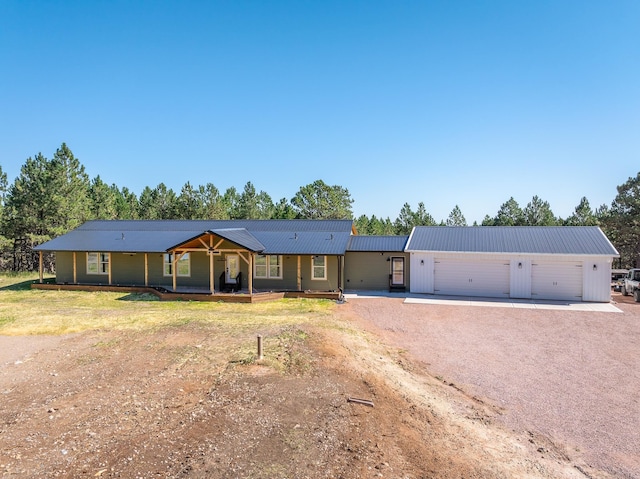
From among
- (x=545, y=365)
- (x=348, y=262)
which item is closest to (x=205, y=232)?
(x=348, y=262)

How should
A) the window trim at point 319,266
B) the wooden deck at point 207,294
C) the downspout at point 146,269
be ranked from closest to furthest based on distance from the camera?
the wooden deck at point 207,294, the window trim at point 319,266, the downspout at point 146,269

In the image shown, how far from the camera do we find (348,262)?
22609 mm

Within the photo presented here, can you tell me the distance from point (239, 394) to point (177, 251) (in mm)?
14315

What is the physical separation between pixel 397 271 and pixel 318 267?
4348 millimetres

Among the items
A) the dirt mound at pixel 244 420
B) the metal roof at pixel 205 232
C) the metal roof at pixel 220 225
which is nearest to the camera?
the dirt mound at pixel 244 420

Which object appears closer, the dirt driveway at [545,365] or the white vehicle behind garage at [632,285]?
the dirt driveway at [545,365]

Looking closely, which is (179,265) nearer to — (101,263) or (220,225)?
(220,225)

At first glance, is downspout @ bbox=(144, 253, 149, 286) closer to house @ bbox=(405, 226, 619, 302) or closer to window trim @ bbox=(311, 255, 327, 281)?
window trim @ bbox=(311, 255, 327, 281)

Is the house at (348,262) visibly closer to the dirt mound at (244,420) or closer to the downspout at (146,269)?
the downspout at (146,269)

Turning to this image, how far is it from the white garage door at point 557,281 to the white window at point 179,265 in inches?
704

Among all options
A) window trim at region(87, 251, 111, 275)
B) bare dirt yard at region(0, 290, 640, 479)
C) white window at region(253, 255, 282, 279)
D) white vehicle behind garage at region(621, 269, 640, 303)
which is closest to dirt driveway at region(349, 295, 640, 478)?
bare dirt yard at region(0, 290, 640, 479)

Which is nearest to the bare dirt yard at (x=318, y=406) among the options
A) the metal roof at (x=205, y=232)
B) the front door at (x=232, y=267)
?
the metal roof at (x=205, y=232)

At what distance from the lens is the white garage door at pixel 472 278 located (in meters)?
20.5

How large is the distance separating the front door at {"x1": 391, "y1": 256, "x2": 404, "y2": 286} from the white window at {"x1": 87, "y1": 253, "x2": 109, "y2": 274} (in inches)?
643
